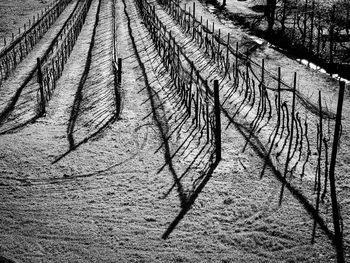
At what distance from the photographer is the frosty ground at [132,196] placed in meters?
5.22

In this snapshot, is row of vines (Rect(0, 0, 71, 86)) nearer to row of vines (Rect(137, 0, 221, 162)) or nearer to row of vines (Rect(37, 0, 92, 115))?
row of vines (Rect(37, 0, 92, 115))

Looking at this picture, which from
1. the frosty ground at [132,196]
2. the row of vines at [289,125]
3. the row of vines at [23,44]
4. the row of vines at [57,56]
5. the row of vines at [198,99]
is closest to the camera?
the frosty ground at [132,196]

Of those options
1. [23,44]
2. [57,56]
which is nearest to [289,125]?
[57,56]

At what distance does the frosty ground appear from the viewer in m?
5.22

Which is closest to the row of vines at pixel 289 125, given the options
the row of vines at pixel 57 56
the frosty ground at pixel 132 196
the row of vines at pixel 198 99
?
the frosty ground at pixel 132 196

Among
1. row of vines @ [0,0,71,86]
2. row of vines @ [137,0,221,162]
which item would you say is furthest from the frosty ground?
row of vines @ [0,0,71,86]

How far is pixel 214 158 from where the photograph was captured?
7258 millimetres

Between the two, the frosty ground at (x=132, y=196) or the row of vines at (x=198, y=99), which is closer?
the frosty ground at (x=132, y=196)

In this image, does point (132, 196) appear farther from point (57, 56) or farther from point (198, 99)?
point (57, 56)

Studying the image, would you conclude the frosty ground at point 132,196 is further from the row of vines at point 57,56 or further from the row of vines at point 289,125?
the row of vines at point 57,56

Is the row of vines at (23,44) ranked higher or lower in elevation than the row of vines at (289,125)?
higher

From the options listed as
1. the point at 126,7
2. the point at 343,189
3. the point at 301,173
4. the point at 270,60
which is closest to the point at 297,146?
the point at 301,173

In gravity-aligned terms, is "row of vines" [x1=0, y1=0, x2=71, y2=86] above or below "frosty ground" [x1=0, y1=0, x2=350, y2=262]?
above

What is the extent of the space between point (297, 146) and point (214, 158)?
1.49 m
